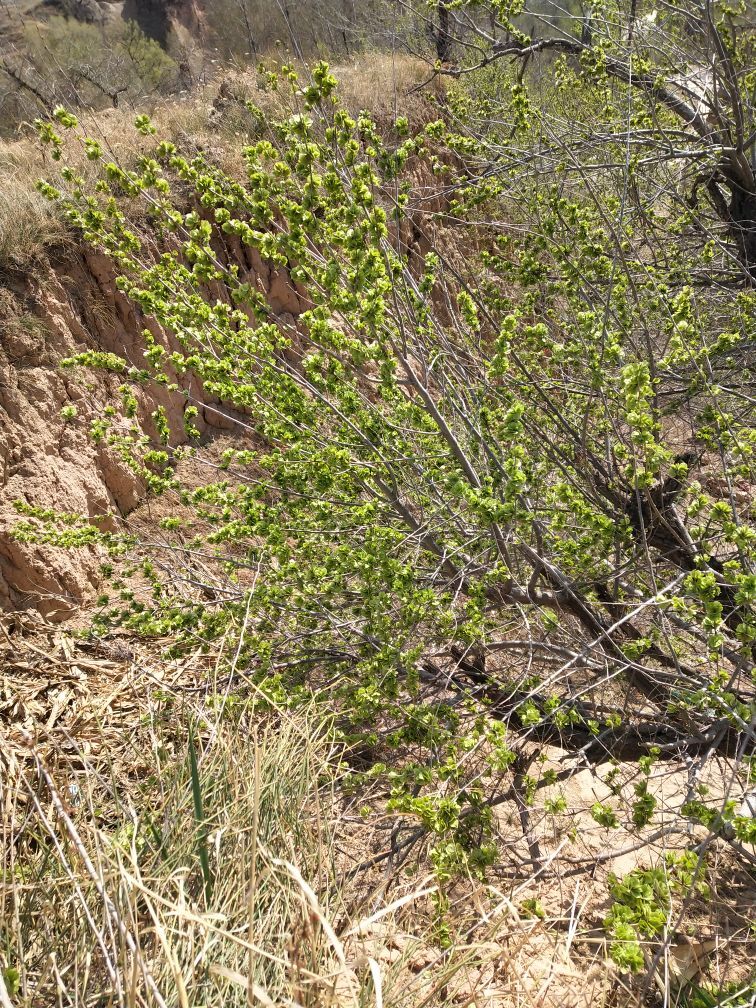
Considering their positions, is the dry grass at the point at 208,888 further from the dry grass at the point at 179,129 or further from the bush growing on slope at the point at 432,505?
the dry grass at the point at 179,129

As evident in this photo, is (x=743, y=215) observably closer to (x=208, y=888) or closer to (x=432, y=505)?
(x=432, y=505)

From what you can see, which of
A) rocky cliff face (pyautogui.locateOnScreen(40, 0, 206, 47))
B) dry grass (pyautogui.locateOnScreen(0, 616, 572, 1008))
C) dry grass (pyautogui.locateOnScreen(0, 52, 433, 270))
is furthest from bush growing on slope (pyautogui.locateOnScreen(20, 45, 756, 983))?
rocky cliff face (pyautogui.locateOnScreen(40, 0, 206, 47))

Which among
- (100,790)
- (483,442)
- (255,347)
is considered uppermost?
(255,347)

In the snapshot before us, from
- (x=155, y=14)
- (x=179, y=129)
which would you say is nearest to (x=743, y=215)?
(x=179, y=129)

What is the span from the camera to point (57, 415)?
5.32m

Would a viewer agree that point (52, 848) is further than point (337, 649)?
No

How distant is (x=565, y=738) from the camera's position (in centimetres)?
342

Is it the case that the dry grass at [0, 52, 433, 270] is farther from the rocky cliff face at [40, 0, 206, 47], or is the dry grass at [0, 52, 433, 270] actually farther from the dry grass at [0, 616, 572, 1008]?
the rocky cliff face at [40, 0, 206, 47]

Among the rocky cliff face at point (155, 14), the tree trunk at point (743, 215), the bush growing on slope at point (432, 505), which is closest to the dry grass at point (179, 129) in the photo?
the bush growing on slope at point (432, 505)

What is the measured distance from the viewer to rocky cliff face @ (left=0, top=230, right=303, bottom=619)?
488 centimetres

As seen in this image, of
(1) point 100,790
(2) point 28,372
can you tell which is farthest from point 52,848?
(2) point 28,372

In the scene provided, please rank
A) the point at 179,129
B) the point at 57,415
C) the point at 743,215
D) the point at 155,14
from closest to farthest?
the point at 743,215 → the point at 57,415 → the point at 179,129 → the point at 155,14

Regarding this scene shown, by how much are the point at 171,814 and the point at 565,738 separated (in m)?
1.98

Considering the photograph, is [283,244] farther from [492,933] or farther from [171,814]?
[492,933]
